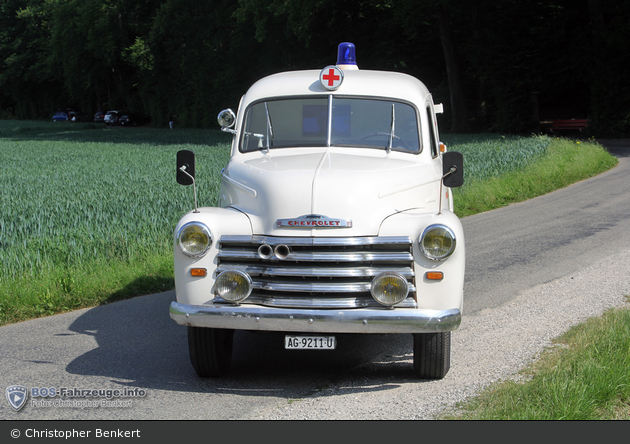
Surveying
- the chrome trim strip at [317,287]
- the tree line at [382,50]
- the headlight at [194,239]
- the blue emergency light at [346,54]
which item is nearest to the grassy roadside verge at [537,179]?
the blue emergency light at [346,54]

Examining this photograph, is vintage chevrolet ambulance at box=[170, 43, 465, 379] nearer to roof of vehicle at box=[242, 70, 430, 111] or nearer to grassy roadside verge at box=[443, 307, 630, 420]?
grassy roadside verge at box=[443, 307, 630, 420]

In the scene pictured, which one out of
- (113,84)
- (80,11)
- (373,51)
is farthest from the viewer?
(113,84)

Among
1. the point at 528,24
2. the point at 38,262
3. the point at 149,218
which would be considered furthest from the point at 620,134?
the point at 38,262

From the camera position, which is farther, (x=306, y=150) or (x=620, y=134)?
(x=620, y=134)

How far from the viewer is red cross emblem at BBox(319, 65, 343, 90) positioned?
634cm

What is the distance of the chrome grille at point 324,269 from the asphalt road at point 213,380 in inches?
27.1

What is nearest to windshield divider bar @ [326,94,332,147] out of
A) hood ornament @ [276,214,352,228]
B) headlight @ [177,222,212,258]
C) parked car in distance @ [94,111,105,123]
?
hood ornament @ [276,214,352,228]

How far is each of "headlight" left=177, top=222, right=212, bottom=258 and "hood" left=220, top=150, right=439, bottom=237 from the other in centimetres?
36

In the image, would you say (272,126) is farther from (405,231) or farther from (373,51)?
(373,51)

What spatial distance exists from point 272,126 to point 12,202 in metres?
7.81

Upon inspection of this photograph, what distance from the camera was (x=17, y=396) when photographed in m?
4.74

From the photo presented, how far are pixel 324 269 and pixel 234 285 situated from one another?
65 cm

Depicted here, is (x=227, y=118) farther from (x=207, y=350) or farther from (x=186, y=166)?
(x=207, y=350)

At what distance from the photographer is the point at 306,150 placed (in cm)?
603
